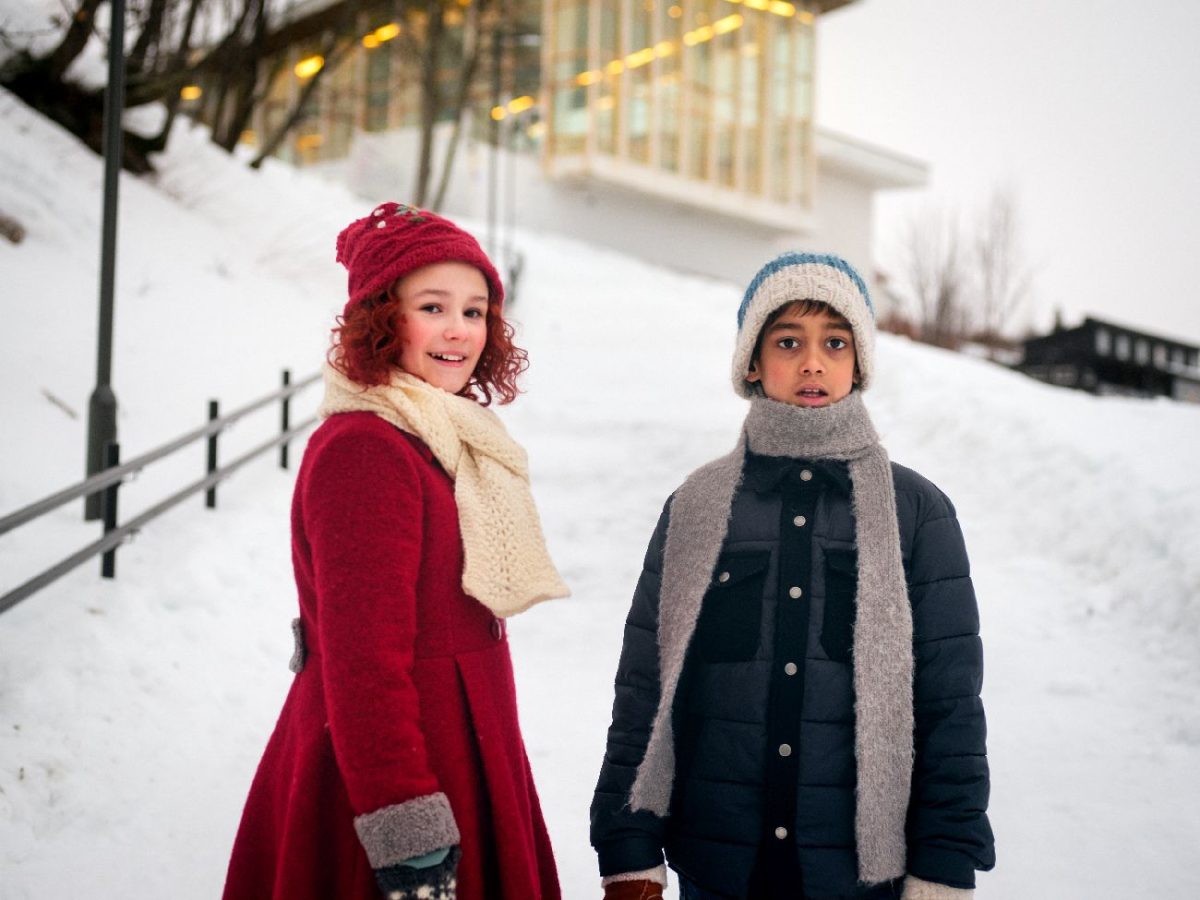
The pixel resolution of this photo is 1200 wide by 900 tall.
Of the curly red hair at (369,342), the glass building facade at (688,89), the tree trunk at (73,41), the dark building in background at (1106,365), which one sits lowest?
the curly red hair at (369,342)

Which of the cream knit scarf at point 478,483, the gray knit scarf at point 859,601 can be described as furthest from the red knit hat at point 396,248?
the gray knit scarf at point 859,601

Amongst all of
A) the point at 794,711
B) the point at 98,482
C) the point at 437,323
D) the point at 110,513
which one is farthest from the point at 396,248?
the point at 110,513

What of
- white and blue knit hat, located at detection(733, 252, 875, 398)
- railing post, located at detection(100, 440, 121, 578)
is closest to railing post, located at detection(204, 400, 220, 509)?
railing post, located at detection(100, 440, 121, 578)

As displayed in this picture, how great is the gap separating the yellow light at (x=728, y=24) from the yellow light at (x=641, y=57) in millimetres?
3454

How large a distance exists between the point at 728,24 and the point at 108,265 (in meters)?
32.8

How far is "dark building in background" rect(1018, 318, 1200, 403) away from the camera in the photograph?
1648 centimetres

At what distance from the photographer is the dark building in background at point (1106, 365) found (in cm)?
1648

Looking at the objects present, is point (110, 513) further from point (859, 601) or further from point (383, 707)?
point (859, 601)

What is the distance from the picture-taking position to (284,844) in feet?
6.08

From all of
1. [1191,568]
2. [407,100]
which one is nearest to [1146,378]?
[1191,568]

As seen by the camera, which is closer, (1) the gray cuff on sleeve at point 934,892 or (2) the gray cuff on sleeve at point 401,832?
(2) the gray cuff on sleeve at point 401,832

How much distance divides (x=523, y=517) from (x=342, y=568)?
45 centimetres

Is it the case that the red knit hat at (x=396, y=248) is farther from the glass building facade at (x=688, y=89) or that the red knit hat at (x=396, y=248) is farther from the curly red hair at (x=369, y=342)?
the glass building facade at (x=688, y=89)

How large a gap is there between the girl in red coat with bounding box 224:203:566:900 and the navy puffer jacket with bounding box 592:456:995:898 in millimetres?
319
